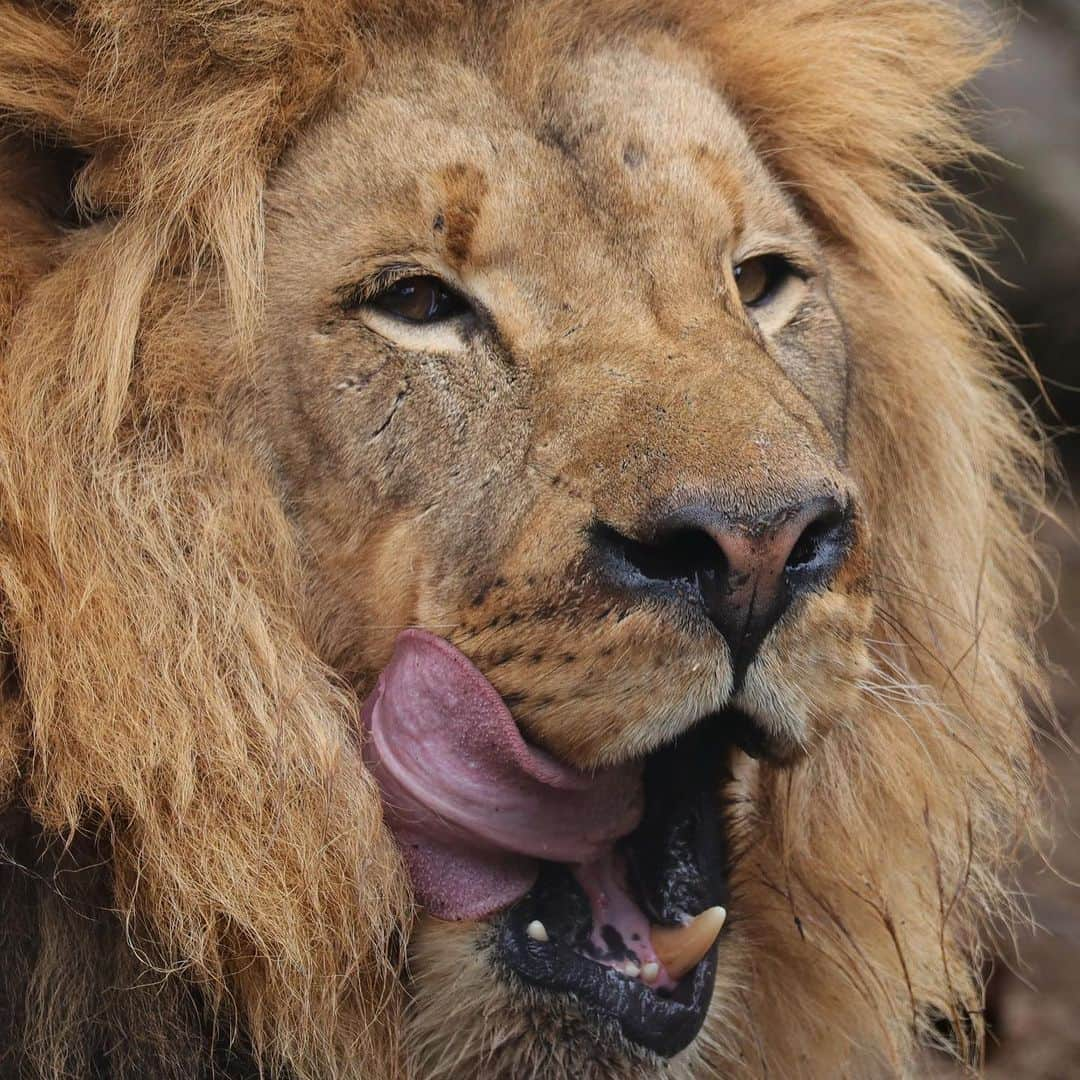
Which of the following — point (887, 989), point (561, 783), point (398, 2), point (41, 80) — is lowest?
point (887, 989)

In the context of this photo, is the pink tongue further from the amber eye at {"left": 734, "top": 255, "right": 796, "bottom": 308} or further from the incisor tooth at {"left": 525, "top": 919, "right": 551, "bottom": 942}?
the amber eye at {"left": 734, "top": 255, "right": 796, "bottom": 308}

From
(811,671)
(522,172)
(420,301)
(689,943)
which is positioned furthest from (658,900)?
(522,172)

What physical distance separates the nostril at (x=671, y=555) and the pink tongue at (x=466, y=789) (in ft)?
0.74

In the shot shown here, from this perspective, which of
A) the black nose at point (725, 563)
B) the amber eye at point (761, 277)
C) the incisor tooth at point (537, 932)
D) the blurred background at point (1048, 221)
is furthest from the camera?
the blurred background at point (1048, 221)

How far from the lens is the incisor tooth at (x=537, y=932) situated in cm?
185

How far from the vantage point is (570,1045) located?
1.82 metres

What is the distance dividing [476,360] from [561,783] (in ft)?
1.67

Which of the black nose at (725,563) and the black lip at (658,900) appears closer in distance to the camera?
the black nose at (725,563)

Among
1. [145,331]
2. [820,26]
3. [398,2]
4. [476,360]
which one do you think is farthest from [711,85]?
[145,331]

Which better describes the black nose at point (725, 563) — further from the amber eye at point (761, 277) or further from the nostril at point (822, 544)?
the amber eye at point (761, 277)

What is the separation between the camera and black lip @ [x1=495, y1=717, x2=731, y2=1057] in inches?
71.9

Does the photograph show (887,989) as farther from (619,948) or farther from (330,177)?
(330,177)

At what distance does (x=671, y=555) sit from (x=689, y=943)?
486mm

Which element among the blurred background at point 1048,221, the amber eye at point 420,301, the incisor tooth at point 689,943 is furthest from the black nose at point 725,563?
the blurred background at point 1048,221
